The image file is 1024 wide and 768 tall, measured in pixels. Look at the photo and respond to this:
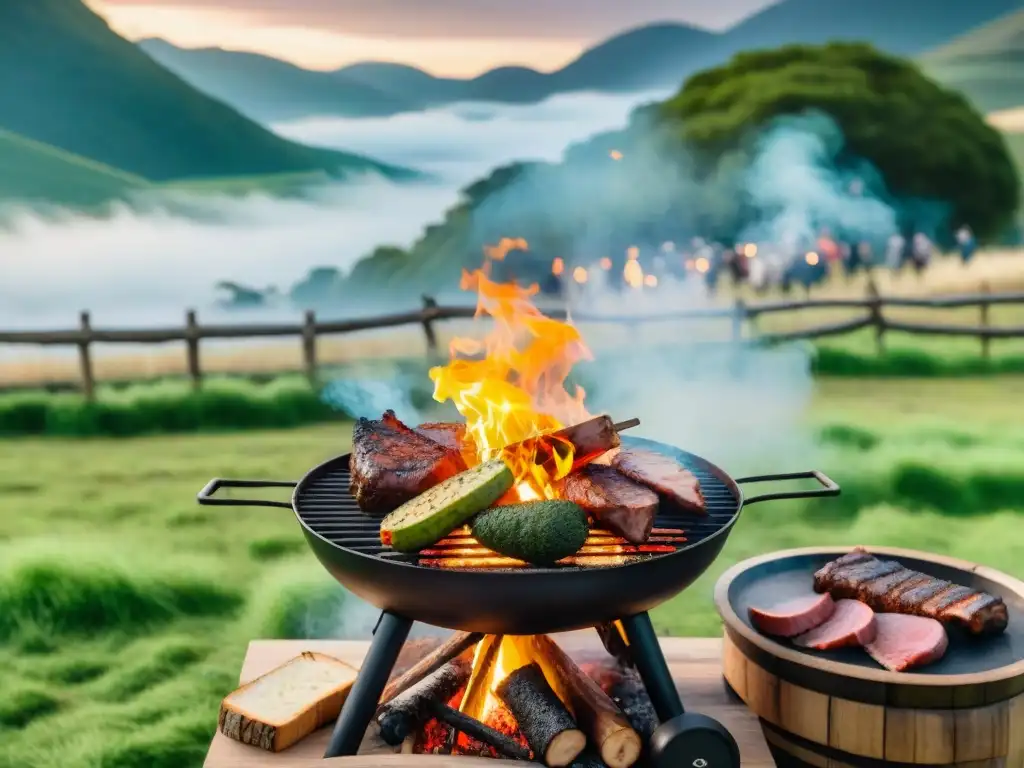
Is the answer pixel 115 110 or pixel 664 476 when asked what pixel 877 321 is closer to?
pixel 115 110

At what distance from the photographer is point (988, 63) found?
1033 cm

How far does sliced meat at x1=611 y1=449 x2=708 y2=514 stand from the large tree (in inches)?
314

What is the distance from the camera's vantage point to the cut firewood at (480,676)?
285cm

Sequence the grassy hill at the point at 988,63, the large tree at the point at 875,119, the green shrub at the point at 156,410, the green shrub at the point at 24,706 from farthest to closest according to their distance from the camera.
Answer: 1. the large tree at the point at 875,119
2. the grassy hill at the point at 988,63
3. the green shrub at the point at 156,410
4. the green shrub at the point at 24,706

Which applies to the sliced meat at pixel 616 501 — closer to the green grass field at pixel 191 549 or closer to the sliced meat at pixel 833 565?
the sliced meat at pixel 833 565

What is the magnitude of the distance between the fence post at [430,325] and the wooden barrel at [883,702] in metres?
6.82

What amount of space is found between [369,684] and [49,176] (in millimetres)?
7581

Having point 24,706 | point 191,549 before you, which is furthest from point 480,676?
point 191,549

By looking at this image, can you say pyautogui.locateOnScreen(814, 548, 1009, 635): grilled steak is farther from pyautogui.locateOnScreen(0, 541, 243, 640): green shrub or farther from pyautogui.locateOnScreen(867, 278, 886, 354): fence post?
pyautogui.locateOnScreen(867, 278, 886, 354): fence post

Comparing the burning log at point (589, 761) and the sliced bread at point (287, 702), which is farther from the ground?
the sliced bread at point (287, 702)

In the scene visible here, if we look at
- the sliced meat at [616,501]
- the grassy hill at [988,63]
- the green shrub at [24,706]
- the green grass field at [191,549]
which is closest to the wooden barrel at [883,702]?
the sliced meat at [616,501]

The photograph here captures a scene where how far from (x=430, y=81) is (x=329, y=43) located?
0.95 meters

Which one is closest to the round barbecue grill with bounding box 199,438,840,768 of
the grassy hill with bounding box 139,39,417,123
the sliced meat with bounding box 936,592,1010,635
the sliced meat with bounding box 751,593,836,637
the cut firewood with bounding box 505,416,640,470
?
the cut firewood with bounding box 505,416,640,470

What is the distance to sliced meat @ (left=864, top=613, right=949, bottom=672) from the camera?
101 inches
